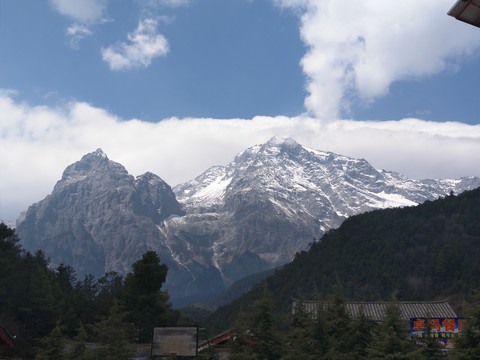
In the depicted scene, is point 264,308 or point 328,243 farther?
point 328,243

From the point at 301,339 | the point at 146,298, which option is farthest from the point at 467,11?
the point at 146,298

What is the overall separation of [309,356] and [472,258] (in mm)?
123810

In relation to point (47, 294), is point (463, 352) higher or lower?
lower

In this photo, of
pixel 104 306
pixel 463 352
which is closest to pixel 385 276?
pixel 104 306

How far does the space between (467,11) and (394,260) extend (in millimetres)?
145177

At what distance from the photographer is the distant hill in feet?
432

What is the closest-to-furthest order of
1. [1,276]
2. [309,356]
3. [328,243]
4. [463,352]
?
[463,352] → [309,356] → [1,276] → [328,243]

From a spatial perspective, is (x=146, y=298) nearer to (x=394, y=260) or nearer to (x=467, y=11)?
(x=467, y=11)

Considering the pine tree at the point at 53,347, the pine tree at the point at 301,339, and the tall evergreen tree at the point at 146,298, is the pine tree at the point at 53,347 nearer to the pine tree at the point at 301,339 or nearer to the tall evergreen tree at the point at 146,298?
the pine tree at the point at 301,339

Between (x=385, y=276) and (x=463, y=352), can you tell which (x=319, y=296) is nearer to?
(x=463, y=352)

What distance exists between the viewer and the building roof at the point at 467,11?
1015 cm

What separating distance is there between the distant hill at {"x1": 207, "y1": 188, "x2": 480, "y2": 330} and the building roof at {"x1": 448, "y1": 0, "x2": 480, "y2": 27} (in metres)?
117

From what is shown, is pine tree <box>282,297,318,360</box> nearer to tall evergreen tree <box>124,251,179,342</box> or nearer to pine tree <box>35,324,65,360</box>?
pine tree <box>35,324,65,360</box>

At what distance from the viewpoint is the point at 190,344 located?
25.8m
